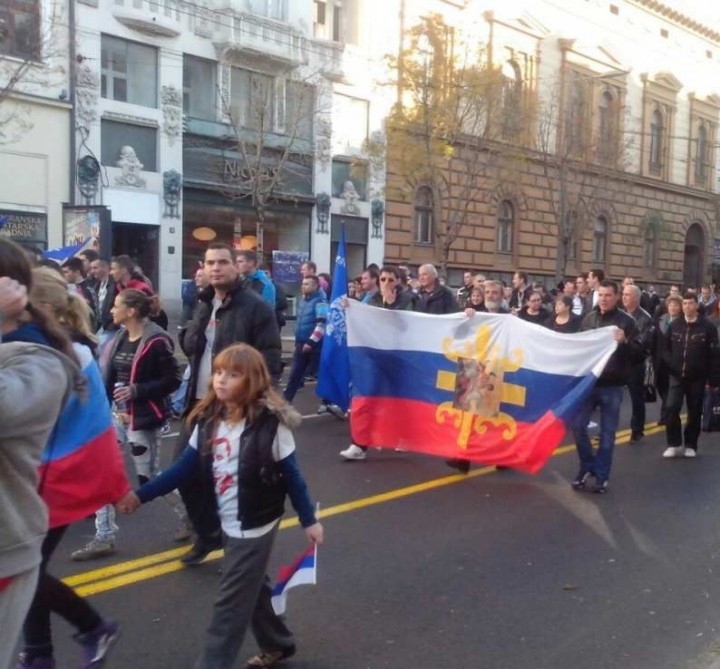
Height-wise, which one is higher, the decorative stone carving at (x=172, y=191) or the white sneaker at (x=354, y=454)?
the decorative stone carving at (x=172, y=191)

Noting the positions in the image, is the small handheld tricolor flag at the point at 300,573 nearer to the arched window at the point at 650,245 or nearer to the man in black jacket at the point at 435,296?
the man in black jacket at the point at 435,296

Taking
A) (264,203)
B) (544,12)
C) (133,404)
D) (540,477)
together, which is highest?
(544,12)

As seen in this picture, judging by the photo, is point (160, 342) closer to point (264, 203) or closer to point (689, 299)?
point (689, 299)

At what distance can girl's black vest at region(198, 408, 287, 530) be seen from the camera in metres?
3.93

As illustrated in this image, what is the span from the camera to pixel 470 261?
33.8 metres

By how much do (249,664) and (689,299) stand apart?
6.96m

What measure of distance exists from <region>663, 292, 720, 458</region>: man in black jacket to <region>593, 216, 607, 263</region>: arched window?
3114 centimetres

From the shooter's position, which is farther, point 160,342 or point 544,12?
point 544,12

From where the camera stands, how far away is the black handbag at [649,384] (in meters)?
11.4

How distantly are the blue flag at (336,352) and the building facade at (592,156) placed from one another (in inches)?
706

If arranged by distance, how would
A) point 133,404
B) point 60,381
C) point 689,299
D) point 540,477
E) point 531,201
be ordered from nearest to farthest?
point 60,381 < point 133,404 < point 540,477 < point 689,299 < point 531,201

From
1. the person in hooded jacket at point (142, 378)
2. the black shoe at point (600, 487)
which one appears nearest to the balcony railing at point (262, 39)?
the black shoe at point (600, 487)

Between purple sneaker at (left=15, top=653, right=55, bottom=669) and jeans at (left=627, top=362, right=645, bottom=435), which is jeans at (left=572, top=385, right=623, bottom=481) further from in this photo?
purple sneaker at (left=15, top=653, right=55, bottom=669)

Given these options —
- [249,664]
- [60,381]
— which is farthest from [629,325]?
[60,381]
